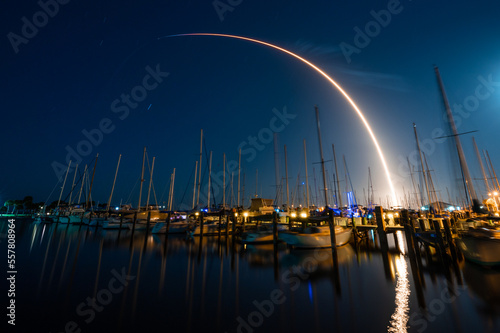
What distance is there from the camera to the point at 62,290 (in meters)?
12.1

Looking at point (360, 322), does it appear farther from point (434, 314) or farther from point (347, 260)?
point (347, 260)

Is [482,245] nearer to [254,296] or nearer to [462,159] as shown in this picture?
[462,159]

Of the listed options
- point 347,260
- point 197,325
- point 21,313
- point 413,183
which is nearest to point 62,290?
point 21,313

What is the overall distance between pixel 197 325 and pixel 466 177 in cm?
2745

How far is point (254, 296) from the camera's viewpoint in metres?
11.6

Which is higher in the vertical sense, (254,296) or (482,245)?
(482,245)

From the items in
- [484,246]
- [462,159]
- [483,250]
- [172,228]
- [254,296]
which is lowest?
[254,296]

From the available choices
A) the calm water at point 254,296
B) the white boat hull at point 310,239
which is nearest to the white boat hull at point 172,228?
the calm water at point 254,296

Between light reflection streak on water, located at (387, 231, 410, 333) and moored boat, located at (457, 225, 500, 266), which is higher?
moored boat, located at (457, 225, 500, 266)

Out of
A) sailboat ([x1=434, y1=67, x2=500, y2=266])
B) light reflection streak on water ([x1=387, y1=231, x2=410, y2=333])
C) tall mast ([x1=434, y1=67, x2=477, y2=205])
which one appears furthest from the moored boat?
tall mast ([x1=434, y1=67, x2=477, y2=205])

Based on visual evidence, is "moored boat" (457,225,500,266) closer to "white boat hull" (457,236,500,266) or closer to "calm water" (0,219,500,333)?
"white boat hull" (457,236,500,266)

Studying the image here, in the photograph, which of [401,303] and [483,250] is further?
[483,250]

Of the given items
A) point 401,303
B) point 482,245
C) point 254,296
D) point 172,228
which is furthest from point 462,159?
point 172,228

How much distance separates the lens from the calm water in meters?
8.47
